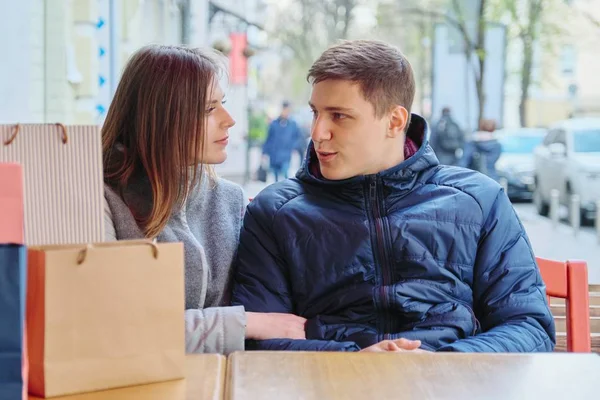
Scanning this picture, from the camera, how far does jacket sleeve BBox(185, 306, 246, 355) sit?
2.32m

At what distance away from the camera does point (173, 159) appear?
2641 millimetres

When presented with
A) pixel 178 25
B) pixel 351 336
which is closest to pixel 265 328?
pixel 351 336

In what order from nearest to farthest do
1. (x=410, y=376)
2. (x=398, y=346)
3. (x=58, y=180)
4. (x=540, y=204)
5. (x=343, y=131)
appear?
(x=58, y=180), (x=410, y=376), (x=398, y=346), (x=343, y=131), (x=540, y=204)

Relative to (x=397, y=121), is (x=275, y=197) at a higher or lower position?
lower

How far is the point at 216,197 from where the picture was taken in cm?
285

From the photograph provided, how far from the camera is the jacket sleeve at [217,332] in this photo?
91.5 inches

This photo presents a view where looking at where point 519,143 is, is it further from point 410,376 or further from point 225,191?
point 410,376

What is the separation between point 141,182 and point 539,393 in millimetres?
1386

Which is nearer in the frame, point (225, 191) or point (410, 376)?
point (410, 376)

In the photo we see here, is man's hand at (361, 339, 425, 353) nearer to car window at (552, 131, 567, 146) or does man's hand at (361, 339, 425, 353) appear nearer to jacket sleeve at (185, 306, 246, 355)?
jacket sleeve at (185, 306, 246, 355)

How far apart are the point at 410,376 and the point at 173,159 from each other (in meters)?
1.12

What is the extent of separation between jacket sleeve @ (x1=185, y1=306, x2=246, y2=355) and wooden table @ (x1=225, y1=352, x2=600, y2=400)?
366 mm

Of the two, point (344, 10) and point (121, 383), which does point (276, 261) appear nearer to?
point (121, 383)

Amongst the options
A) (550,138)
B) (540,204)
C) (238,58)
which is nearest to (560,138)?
(550,138)
